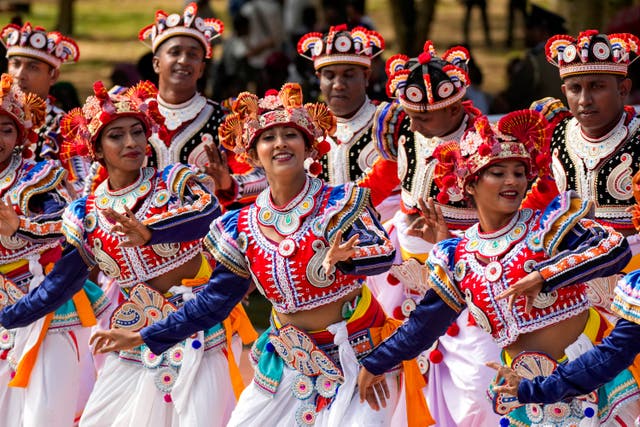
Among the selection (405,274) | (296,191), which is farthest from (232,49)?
(296,191)

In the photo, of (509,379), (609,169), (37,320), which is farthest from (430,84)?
(37,320)

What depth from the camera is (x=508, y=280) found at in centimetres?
569

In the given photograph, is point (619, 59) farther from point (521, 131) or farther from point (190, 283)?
point (190, 283)

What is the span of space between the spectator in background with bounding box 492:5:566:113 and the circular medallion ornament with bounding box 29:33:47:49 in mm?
4265

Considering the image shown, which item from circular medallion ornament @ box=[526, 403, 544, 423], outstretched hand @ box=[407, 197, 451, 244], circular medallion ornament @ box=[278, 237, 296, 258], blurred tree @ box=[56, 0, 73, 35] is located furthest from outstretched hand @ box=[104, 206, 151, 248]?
blurred tree @ box=[56, 0, 73, 35]

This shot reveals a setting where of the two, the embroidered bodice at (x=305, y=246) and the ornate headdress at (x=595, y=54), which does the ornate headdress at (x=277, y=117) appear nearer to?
the embroidered bodice at (x=305, y=246)

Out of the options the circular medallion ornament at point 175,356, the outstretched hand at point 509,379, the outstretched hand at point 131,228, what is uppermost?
the outstretched hand at point 131,228

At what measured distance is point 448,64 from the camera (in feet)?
23.9

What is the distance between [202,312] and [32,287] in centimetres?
146

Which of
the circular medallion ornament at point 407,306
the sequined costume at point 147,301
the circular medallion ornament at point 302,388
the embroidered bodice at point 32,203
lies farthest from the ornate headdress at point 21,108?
the circular medallion ornament at point 302,388

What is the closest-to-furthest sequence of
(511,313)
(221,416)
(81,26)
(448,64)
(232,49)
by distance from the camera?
(511,313), (221,416), (448,64), (232,49), (81,26)

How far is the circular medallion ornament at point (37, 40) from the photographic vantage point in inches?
359

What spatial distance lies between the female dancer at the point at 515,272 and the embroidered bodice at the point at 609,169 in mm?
1297

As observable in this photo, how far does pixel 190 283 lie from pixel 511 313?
185 centimetres
